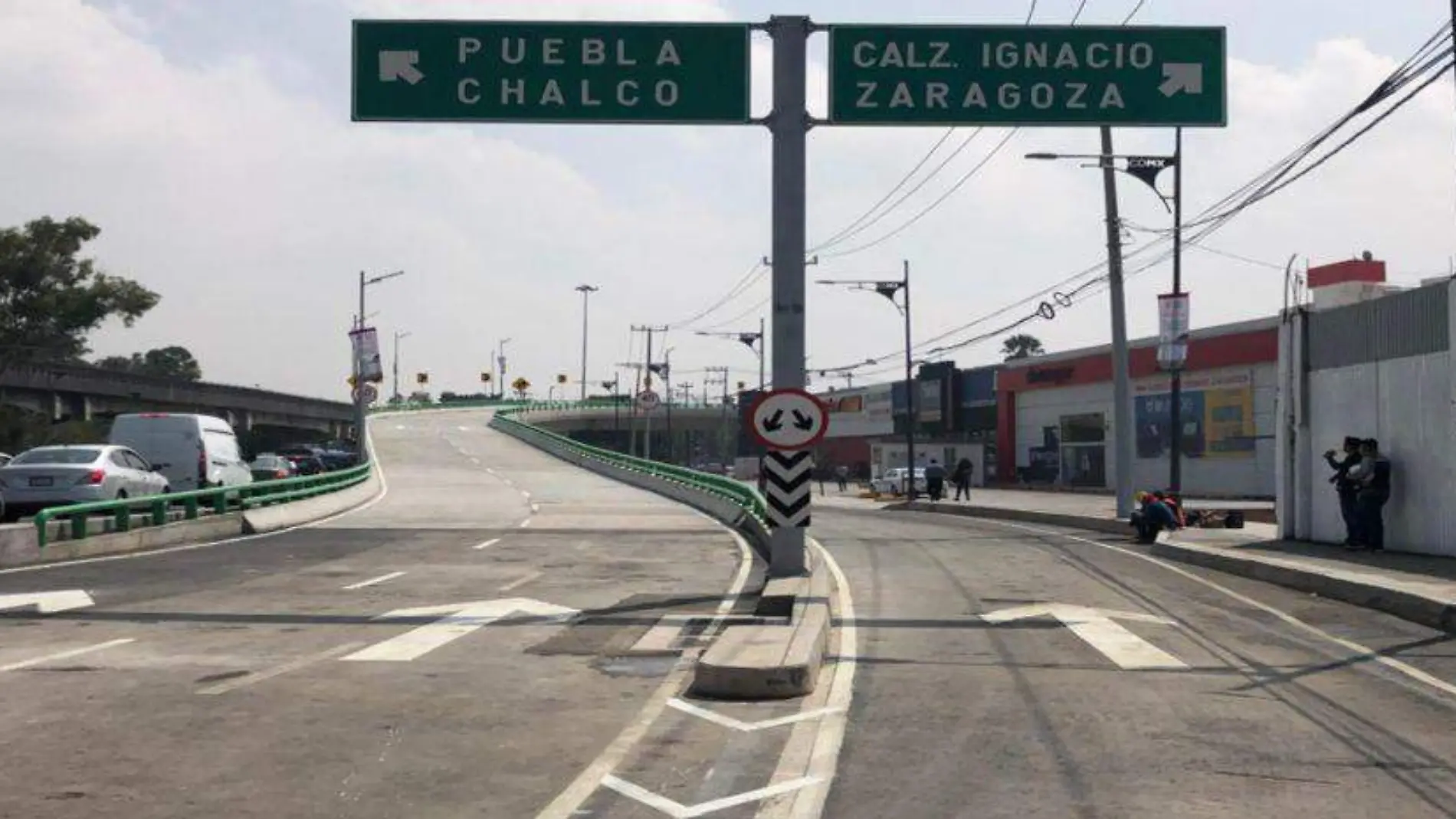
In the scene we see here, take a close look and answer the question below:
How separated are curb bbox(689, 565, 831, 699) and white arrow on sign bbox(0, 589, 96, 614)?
7046 millimetres

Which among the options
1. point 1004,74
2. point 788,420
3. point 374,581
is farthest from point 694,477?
point 788,420

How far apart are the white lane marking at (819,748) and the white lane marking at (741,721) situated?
0.30 ft

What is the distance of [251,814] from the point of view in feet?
21.0

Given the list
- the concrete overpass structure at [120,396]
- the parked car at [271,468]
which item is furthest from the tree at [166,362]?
the parked car at [271,468]

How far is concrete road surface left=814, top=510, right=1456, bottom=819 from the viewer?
22.7ft

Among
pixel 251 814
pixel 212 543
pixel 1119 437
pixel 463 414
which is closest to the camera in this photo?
pixel 251 814

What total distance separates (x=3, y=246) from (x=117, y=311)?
5.73 metres

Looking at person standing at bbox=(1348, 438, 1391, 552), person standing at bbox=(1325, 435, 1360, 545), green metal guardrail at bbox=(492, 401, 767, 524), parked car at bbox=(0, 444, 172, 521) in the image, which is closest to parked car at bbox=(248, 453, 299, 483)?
green metal guardrail at bbox=(492, 401, 767, 524)

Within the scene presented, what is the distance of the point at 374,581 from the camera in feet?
57.0

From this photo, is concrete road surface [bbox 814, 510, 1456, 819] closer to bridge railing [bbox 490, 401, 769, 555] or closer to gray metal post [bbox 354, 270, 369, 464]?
bridge railing [bbox 490, 401, 769, 555]

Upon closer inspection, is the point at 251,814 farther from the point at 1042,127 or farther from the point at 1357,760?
the point at 1042,127

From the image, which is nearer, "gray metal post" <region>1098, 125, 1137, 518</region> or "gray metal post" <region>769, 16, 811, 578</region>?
"gray metal post" <region>769, 16, 811, 578</region>

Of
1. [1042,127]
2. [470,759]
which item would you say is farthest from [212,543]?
[470,759]

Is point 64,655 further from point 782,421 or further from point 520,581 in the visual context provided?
point 782,421
